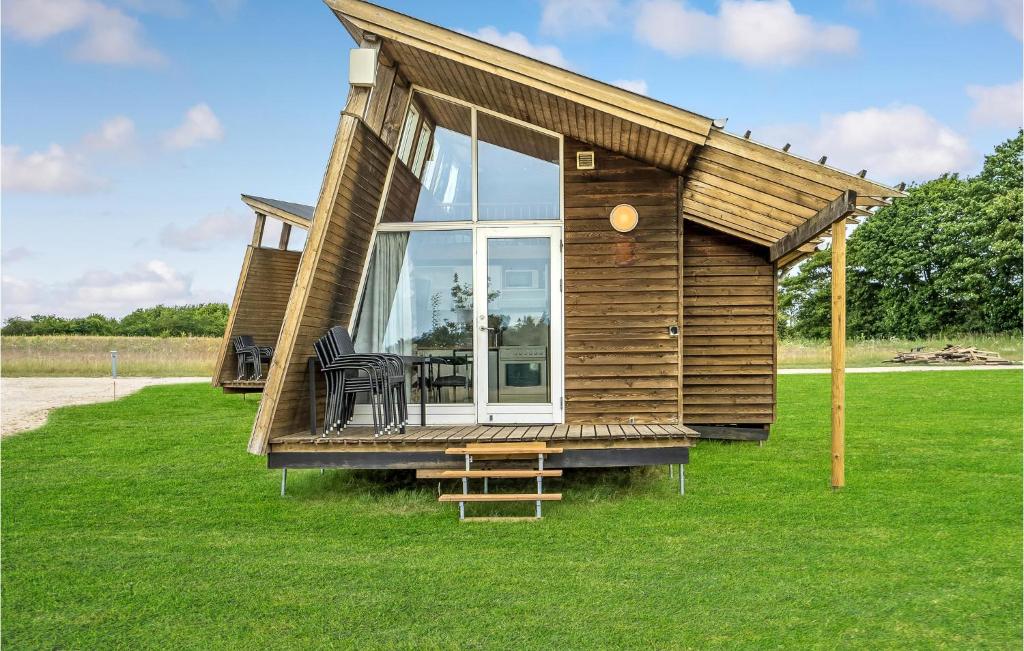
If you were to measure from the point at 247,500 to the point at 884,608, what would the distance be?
4.71 metres

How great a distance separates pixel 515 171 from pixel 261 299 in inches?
376

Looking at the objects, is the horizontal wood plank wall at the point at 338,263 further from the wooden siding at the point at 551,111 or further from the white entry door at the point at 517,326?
the white entry door at the point at 517,326

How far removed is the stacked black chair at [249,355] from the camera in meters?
14.9

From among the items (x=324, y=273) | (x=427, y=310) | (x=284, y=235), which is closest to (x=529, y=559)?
(x=324, y=273)

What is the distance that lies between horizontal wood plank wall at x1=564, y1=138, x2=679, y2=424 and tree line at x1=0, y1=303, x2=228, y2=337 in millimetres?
38441

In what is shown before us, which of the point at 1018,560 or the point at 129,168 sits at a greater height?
the point at 129,168

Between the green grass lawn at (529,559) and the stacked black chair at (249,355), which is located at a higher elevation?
the stacked black chair at (249,355)

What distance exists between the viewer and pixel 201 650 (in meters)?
3.48

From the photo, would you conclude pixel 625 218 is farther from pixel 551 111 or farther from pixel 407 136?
pixel 407 136

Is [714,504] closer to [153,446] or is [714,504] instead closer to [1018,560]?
[1018,560]

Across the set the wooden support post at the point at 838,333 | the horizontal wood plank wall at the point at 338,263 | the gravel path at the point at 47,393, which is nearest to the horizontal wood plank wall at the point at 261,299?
the gravel path at the point at 47,393

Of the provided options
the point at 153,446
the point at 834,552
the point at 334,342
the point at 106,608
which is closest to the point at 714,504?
the point at 834,552

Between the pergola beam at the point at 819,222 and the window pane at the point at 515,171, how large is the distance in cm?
205

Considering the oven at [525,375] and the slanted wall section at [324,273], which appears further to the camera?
the oven at [525,375]
